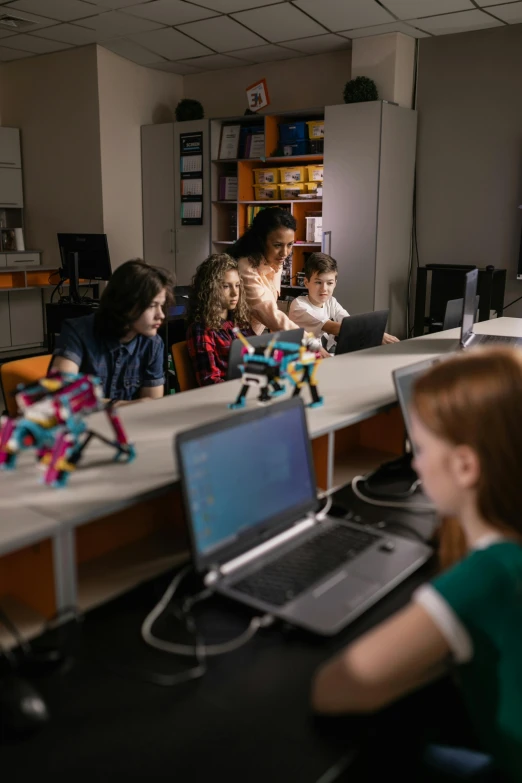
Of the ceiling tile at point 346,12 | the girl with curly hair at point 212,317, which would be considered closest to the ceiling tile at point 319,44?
the ceiling tile at point 346,12

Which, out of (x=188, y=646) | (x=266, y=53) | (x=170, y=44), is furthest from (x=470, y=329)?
(x=170, y=44)

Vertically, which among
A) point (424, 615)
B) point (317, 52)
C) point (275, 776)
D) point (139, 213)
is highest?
point (317, 52)

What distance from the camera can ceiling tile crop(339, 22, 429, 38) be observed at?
4926 millimetres

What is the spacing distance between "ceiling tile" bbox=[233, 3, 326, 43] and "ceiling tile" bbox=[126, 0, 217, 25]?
0.89ft

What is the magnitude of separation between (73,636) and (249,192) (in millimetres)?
5422

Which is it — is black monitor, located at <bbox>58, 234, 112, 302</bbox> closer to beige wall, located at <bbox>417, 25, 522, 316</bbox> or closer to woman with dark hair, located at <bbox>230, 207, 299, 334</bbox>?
woman with dark hair, located at <bbox>230, 207, 299, 334</bbox>

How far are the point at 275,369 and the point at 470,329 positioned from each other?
1.68 meters

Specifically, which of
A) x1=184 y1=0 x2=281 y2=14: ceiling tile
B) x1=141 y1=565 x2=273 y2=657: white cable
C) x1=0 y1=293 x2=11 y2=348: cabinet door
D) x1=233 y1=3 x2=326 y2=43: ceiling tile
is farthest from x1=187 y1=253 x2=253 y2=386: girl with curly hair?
x1=0 y1=293 x2=11 y2=348: cabinet door

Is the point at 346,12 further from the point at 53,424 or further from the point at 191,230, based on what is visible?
the point at 53,424

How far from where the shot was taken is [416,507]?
168cm

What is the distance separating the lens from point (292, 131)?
18.6ft

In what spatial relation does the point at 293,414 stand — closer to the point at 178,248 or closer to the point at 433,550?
the point at 433,550

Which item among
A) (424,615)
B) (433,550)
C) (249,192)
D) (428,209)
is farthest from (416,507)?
(249,192)

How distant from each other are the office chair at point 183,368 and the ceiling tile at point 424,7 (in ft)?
10.0
